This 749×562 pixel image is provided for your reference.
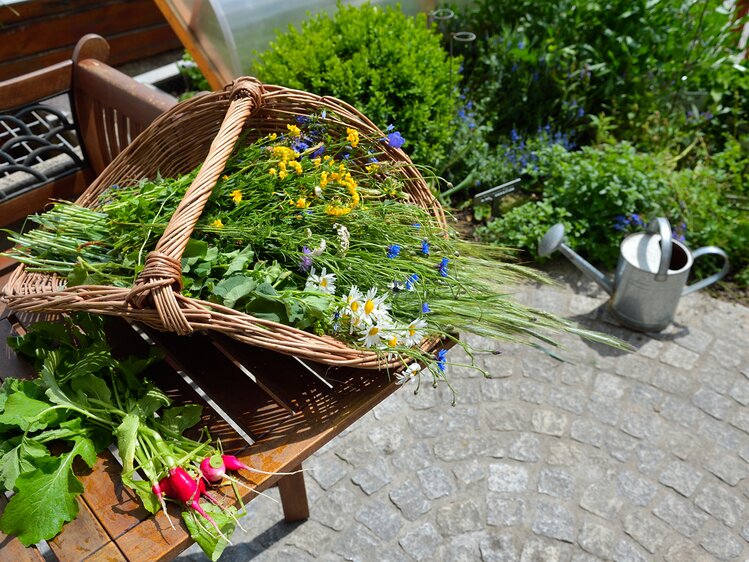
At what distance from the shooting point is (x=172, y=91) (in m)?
5.09

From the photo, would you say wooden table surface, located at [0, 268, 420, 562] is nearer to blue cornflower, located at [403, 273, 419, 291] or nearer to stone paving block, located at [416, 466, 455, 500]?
blue cornflower, located at [403, 273, 419, 291]

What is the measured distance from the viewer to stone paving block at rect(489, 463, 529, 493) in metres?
2.66

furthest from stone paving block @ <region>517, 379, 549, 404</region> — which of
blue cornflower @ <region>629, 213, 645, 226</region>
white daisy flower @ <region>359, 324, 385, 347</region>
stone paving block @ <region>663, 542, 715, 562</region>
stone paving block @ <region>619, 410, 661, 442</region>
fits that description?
white daisy flower @ <region>359, 324, 385, 347</region>

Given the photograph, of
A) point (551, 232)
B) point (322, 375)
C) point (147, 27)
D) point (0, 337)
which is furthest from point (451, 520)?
point (147, 27)

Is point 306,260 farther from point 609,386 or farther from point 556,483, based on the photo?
point 609,386

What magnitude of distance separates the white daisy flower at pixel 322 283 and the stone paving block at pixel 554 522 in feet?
4.87

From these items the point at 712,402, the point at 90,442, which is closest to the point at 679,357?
the point at 712,402

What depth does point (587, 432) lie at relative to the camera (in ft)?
9.42

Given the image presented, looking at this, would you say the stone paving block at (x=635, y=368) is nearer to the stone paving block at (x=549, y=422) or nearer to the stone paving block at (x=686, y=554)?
the stone paving block at (x=549, y=422)

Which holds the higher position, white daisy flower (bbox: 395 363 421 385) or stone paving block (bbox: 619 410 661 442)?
white daisy flower (bbox: 395 363 421 385)

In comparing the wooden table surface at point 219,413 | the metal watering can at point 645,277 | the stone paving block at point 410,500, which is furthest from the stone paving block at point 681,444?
the wooden table surface at point 219,413

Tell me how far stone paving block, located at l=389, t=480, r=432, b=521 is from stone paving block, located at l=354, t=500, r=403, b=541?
Result: 1.5 inches

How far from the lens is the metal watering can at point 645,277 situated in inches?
123

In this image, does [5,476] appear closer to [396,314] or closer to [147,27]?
[396,314]
